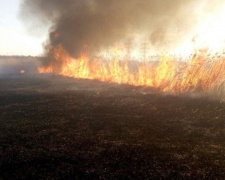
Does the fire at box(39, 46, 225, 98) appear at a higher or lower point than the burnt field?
higher

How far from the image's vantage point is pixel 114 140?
18.5 feet

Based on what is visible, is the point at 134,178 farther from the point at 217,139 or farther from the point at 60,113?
the point at 60,113

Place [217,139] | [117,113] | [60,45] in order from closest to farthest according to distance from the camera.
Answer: [217,139]
[117,113]
[60,45]

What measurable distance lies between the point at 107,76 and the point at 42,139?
12901 mm

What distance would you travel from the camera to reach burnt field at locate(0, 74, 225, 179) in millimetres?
4133

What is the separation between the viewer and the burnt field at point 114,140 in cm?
413

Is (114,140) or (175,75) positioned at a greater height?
(175,75)

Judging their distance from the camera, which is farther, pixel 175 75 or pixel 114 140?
pixel 175 75

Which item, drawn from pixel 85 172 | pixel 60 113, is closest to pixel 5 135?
pixel 60 113

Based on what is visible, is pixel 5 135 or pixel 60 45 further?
pixel 60 45

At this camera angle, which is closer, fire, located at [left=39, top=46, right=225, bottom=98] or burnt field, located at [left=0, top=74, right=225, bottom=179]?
burnt field, located at [left=0, top=74, right=225, bottom=179]

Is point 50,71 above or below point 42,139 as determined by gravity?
above

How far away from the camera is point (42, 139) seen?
228 inches

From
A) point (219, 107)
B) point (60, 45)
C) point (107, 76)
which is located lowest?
point (219, 107)
